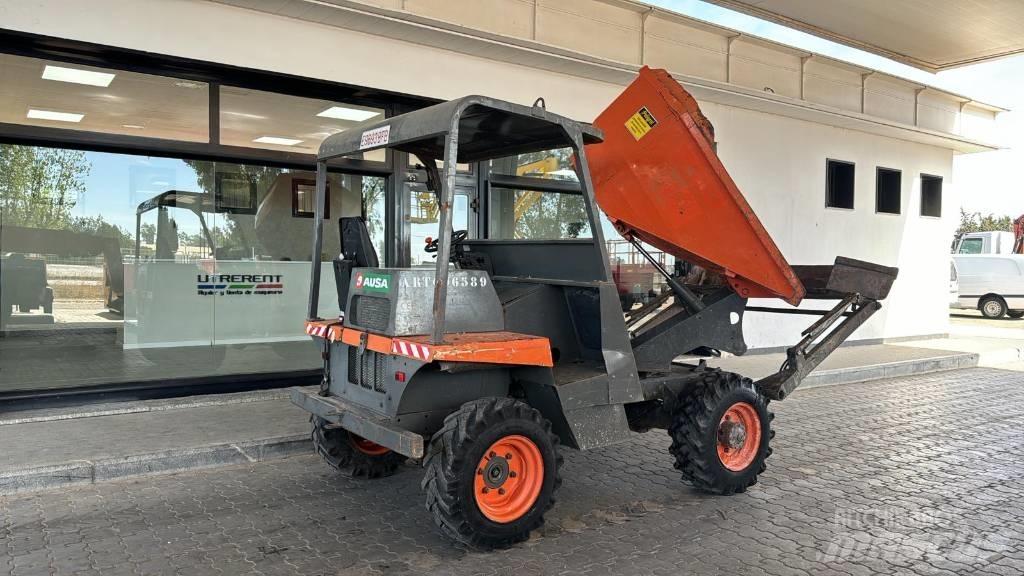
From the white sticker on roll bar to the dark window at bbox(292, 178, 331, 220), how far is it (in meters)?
4.11

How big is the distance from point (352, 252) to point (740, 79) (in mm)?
8812

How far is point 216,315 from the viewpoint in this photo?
8617 mm

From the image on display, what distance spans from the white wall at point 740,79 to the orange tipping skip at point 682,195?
3848 millimetres

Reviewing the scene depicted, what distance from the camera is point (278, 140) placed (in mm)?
8297

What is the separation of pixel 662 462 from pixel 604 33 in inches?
256

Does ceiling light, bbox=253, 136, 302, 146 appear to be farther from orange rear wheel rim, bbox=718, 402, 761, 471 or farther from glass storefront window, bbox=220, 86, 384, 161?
orange rear wheel rim, bbox=718, 402, 761, 471

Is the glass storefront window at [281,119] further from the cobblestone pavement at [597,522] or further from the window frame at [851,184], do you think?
the window frame at [851,184]

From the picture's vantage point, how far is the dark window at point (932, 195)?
51.1ft

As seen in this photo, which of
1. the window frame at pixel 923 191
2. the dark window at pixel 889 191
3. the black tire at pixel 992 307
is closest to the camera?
the dark window at pixel 889 191

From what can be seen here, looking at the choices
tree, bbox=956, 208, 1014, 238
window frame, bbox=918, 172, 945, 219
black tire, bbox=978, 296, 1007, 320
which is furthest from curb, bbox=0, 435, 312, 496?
tree, bbox=956, 208, 1014, 238

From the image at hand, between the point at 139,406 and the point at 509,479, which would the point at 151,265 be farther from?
the point at 509,479

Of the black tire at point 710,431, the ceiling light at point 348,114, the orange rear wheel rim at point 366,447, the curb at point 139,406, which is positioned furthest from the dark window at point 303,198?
the black tire at point 710,431

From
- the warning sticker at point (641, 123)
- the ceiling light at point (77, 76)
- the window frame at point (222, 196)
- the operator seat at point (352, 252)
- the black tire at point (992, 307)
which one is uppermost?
the ceiling light at point (77, 76)

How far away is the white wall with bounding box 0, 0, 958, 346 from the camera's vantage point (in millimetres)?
7258
